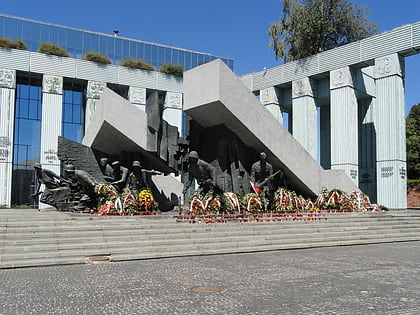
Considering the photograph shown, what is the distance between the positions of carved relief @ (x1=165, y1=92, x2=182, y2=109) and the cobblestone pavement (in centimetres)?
2200

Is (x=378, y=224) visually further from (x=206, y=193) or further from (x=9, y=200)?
(x=9, y=200)

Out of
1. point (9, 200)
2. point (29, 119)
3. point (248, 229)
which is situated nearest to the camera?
point (248, 229)

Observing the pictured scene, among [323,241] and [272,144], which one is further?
[272,144]

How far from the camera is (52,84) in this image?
2633 centimetres

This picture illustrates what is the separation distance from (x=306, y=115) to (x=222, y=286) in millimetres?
22099

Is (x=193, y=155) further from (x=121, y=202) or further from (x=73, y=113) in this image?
(x=73, y=113)

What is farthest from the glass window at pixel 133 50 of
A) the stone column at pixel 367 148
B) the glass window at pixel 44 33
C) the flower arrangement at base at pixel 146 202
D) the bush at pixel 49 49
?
the flower arrangement at base at pixel 146 202

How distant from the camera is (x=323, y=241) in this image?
11859mm

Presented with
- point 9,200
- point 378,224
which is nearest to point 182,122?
point 9,200

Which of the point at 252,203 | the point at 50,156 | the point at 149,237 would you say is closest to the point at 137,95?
the point at 50,156

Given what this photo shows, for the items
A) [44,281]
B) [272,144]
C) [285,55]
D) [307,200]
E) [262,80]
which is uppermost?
[285,55]

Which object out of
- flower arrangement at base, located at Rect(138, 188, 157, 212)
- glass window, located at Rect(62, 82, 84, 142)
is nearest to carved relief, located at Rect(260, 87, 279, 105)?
glass window, located at Rect(62, 82, 84, 142)

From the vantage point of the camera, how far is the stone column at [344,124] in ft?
79.0

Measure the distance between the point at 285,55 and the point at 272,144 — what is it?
18.4m
